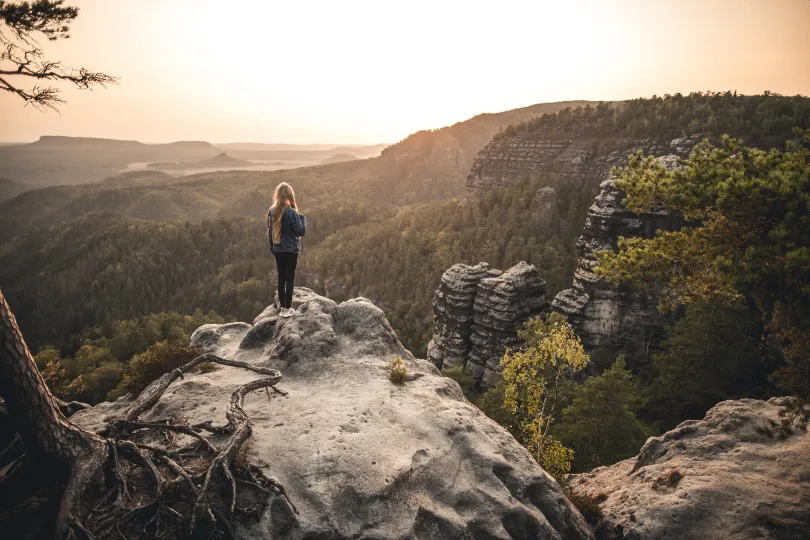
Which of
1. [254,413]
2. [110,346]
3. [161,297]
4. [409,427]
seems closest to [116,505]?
[254,413]

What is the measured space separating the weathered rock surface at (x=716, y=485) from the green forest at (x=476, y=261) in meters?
1.84

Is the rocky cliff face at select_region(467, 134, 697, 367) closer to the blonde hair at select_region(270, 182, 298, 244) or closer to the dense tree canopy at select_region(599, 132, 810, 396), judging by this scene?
the dense tree canopy at select_region(599, 132, 810, 396)

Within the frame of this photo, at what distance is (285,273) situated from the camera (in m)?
12.1

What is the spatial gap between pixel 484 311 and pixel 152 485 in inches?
1605

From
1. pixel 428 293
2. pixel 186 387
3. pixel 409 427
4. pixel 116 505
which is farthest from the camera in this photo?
→ pixel 428 293

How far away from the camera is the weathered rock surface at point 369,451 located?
22.9 ft

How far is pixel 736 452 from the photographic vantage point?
36.1 ft

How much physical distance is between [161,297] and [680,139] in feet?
458

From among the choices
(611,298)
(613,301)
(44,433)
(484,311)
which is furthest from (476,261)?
(44,433)

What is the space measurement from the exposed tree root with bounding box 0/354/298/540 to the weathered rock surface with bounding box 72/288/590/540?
416mm

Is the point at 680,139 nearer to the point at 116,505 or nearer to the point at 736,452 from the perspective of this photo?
the point at 736,452

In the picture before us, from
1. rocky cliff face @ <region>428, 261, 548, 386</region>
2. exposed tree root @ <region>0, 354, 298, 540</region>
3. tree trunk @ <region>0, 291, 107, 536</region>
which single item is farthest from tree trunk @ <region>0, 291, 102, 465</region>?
rocky cliff face @ <region>428, 261, 548, 386</region>

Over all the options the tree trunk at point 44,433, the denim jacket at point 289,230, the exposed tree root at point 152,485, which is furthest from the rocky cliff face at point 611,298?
the tree trunk at point 44,433

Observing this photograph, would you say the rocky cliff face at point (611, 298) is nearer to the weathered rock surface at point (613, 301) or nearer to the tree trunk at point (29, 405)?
the weathered rock surface at point (613, 301)
